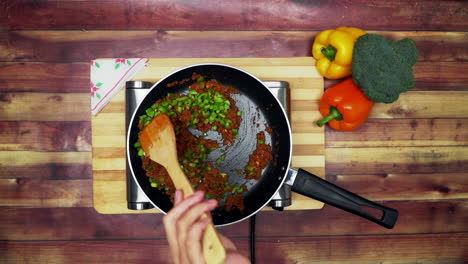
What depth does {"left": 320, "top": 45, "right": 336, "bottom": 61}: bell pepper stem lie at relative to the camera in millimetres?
1021

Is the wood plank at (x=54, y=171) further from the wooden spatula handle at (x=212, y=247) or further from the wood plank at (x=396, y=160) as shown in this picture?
the wood plank at (x=396, y=160)

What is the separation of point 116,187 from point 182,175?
0.39 m

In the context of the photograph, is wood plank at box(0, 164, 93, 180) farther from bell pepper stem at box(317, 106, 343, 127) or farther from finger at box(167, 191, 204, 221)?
bell pepper stem at box(317, 106, 343, 127)

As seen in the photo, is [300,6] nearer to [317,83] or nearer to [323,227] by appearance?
[317,83]

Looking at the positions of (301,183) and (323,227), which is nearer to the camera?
(301,183)

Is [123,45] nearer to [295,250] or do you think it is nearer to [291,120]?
[291,120]

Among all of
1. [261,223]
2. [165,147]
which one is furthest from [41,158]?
[261,223]

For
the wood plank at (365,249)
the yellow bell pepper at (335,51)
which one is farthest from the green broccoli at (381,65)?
the wood plank at (365,249)

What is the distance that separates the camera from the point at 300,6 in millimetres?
1194

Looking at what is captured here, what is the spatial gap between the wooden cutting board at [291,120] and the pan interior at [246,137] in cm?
9

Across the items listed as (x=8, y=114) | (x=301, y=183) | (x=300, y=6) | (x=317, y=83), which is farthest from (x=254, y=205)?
(x=8, y=114)

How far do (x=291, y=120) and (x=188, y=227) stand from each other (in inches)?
22.2

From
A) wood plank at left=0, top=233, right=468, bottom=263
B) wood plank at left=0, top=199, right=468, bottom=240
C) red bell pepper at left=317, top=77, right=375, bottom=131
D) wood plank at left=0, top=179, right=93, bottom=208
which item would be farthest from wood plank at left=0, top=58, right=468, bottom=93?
wood plank at left=0, top=233, right=468, bottom=263

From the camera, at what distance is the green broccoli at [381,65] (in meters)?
0.97
